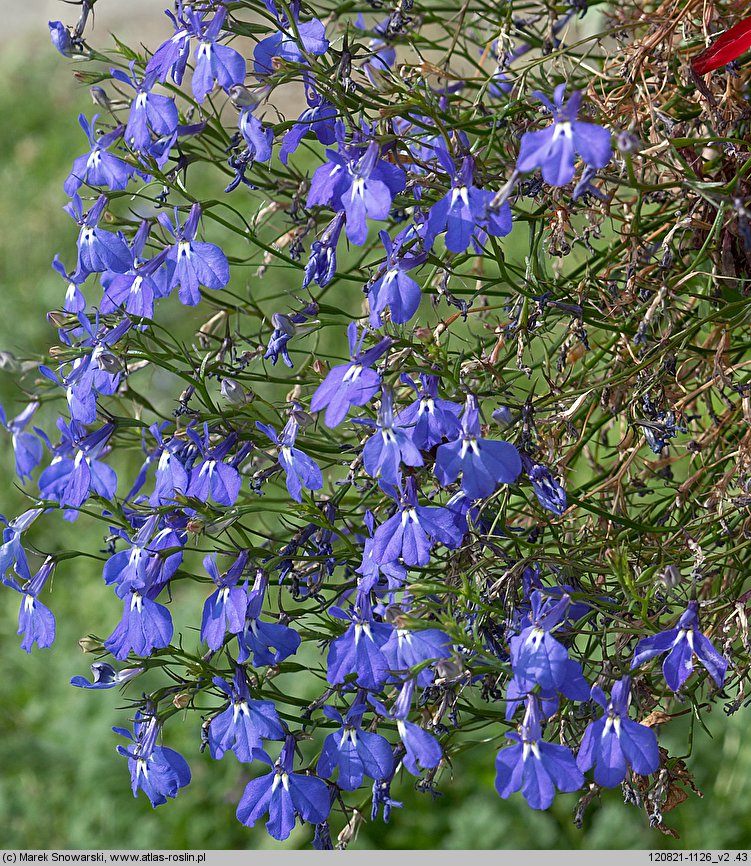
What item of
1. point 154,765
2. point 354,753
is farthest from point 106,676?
point 354,753

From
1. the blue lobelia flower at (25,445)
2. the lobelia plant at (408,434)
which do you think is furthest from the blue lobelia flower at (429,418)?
the blue lobelia flower at (25,445)

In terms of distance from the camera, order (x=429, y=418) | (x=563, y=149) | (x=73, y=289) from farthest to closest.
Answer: (x=73, y=289), (x=429, y=418), (x=563, y=149)

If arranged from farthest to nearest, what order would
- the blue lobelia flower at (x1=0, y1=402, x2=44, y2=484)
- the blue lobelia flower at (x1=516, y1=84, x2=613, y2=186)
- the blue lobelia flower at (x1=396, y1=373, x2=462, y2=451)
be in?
the blue lobelia flower at (x1=0, y1=402, x2=44, y2=484) → the blue lobelia flower at (x1=396, y1=373, x2=462, y2=451) → the blue lobelia flower at (x1=516, y1=84, x2=613, y2=186)

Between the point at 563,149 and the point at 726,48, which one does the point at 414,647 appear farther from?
the point at 726,48

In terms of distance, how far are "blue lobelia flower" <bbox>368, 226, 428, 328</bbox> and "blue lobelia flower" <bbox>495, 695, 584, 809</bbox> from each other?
255 mm

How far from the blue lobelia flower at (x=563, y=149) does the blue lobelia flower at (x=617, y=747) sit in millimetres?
324

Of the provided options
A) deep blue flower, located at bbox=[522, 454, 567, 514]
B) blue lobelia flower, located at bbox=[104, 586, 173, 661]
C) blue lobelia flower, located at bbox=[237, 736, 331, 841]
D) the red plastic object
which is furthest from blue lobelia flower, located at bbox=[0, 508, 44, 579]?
the red plastic object

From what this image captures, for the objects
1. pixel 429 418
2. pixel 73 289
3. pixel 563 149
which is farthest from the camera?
pixel 73 289

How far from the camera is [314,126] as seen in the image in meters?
0.76

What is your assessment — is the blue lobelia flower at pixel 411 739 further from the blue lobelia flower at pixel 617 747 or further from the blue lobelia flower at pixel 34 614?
the blue lobelia flower at pixel 34 614

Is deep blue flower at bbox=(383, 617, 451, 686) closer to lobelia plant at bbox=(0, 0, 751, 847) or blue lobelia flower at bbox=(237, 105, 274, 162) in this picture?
lobelia plant at bbox=(0, 0, 751, 847)

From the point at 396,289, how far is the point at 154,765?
38 centimetres

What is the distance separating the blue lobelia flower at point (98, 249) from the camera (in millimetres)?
748

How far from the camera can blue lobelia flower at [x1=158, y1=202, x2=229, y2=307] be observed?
73 cm
